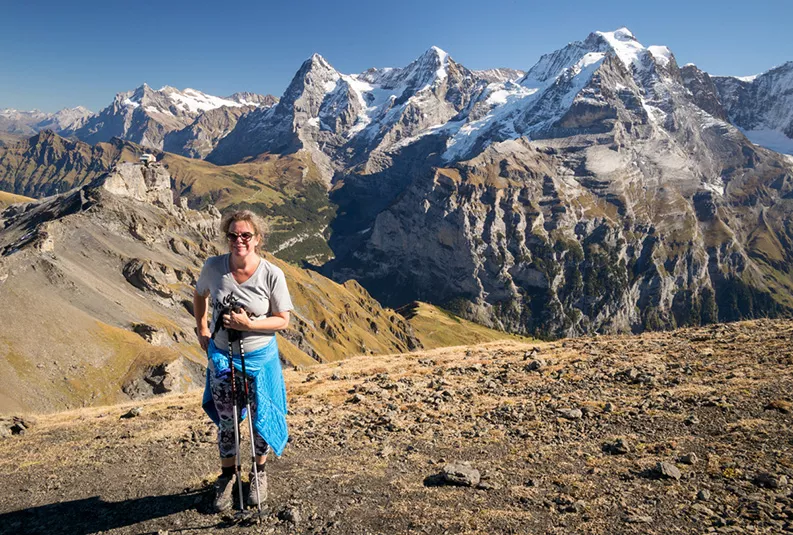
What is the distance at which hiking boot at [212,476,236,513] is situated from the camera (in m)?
9.53

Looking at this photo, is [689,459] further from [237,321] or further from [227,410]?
[237,321]

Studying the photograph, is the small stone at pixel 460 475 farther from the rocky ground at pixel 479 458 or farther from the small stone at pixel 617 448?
the small stone at pixel 617 448

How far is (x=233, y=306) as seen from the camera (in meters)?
8.96

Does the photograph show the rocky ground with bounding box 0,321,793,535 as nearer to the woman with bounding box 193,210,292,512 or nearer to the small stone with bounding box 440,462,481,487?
the small stone with bounding box 440,462,481,487

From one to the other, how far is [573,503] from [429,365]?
1887cm

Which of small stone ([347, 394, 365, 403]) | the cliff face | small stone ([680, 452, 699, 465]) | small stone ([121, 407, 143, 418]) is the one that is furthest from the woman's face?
the cliff face

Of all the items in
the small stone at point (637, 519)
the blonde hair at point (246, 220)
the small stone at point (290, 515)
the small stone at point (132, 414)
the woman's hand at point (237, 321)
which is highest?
the blonde hair at point (246, 220)

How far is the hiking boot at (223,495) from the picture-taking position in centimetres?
953

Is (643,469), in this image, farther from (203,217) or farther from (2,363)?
(203,217)

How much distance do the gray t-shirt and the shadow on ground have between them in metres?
3.94

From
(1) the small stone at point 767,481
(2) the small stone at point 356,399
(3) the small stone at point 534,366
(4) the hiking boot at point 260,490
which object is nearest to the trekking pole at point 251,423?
(4) the hiking boot at point 260,490

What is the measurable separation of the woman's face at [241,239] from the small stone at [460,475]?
23.7 ft

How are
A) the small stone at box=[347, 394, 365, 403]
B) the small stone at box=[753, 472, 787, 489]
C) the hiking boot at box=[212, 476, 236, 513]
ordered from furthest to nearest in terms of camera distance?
the small stone at box=[347, 394, 365, 403]
the small stone at box=[753, 472, 787, 489]
the hiking boot at box=[212, 476, 236, 513]

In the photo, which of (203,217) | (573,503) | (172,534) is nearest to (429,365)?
(573,503)
